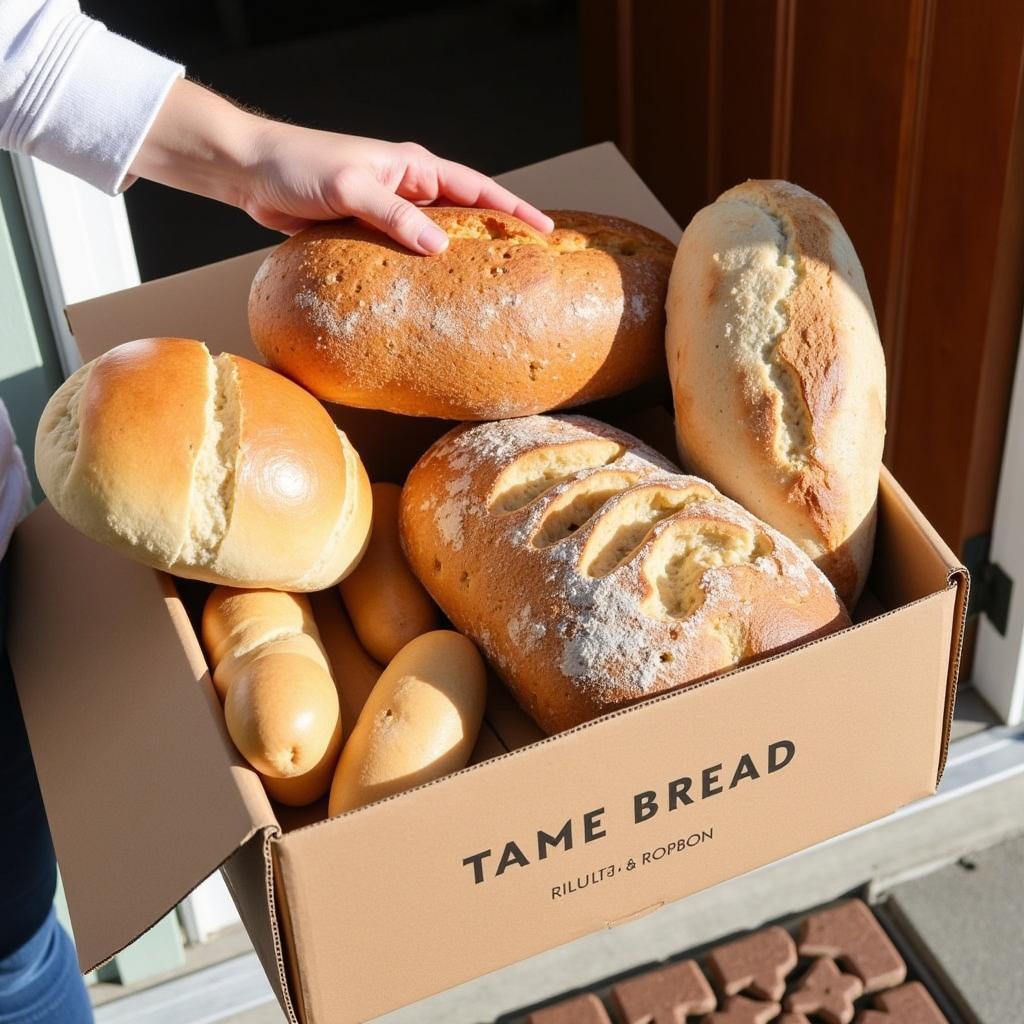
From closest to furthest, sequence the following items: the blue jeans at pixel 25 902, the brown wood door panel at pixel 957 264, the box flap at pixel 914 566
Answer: the box flap at pixel 914 566 < the blue jeans at pixel 25 902 < the brown wood door panel at pixel 957 264

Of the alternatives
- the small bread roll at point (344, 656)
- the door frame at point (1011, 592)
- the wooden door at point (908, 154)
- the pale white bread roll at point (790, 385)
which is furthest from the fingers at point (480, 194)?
the door frame at point (1011, 592)

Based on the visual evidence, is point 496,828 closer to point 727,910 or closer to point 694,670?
point 694,670

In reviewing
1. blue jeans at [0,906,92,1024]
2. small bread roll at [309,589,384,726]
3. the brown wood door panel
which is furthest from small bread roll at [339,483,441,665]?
the brown wood door panel

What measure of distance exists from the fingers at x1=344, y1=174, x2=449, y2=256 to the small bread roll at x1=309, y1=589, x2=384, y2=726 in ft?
0.99

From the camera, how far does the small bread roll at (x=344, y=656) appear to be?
99 cm

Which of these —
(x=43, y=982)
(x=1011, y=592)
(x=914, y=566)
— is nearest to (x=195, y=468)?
(x=914, y=566)

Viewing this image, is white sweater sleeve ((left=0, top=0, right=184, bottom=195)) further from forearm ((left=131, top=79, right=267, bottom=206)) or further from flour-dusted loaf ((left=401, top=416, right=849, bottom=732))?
flour-dusted loaf ((left=401, top=416, right=849, bottom=732))

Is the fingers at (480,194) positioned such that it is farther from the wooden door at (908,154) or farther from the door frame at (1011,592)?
the door frame at (1011,592)

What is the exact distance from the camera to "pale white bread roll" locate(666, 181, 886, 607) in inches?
38.5

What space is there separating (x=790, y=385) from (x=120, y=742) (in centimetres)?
56

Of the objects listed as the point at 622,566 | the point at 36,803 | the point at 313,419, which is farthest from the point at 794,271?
the point at 36,803

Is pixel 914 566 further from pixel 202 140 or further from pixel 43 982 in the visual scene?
pixel 43 982

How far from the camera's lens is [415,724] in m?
0.90

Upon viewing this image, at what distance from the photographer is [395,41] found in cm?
368
